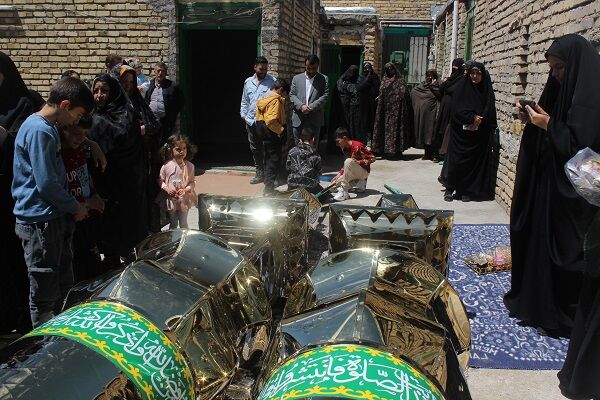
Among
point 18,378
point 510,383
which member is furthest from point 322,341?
point 510,383

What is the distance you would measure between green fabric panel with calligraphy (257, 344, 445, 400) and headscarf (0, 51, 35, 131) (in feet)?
8.34

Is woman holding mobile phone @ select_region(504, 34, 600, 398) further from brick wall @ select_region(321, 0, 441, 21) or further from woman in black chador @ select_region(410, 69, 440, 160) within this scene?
brick wall @ select_region(321, 0, 441, 21)

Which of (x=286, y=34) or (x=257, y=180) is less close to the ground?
(x=286, y=34)

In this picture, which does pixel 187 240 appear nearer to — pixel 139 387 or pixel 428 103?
pixel 139 387

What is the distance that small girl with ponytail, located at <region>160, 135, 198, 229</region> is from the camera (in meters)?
4.75

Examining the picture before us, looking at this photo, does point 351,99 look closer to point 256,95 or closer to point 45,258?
point 256,95

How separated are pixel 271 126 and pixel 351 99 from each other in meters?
3.49

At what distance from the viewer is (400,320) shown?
207cm

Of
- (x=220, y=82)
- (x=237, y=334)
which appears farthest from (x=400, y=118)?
(x=237, y=334)

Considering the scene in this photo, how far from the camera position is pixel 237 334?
2.44 metres

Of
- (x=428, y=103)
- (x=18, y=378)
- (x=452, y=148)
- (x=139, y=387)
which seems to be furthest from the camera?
(x=428, y=103)

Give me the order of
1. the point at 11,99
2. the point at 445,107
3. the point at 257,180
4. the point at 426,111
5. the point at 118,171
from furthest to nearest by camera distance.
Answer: the point at 426,111, the point at 445,107, the point at 257,180, the point at 118,171, the point at 11,99

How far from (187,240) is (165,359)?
78 centimetres

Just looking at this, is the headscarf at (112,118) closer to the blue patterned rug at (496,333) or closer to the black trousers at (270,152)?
the blue patterned rug at (496,333)
